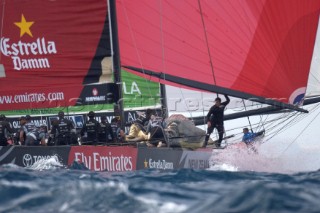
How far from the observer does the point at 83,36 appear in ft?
43.1

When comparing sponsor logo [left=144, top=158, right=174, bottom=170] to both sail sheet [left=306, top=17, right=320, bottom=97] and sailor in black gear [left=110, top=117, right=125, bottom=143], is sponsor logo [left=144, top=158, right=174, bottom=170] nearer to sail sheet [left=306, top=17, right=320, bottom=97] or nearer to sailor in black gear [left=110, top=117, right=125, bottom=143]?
sailor in black gear [left=110, top=117, right=125, bottom=143]

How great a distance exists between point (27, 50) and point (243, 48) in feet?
11.2

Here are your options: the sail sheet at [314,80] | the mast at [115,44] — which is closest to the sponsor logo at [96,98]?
the mast at [115,44]

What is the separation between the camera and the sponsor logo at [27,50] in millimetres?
13391

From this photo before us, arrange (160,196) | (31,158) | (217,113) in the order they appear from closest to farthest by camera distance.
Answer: (160,196)
(31,158)
(217,113)

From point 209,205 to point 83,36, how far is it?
26.7 feet

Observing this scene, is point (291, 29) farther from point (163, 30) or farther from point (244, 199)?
point (244, 199)

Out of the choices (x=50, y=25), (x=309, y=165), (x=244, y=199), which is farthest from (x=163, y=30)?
(x=244, y=199)

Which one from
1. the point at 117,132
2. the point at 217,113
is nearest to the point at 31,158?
the point at 117,132

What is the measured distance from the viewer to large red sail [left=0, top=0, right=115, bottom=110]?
13.0 metres

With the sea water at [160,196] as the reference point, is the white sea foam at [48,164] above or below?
above

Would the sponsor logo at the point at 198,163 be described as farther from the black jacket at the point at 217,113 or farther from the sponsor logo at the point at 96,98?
the sponsor logo at the point at 96,98

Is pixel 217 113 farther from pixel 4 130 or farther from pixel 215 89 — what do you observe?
pixel 4 130

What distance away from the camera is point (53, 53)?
1335 cm
